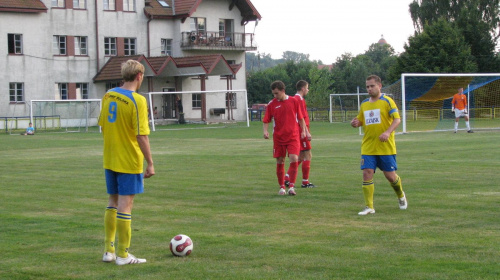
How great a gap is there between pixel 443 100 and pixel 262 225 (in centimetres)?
3130

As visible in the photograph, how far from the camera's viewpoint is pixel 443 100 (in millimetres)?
38125

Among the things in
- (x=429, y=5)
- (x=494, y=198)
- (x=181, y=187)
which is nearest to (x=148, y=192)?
(x=181, y=187)

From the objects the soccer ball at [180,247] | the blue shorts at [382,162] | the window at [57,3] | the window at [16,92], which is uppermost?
the window at [57,3]

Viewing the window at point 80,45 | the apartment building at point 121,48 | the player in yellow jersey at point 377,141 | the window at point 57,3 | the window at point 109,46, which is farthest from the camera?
the window at point 109,46

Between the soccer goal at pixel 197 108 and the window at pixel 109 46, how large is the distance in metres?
4.22

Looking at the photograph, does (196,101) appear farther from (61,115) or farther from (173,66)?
(61,115)

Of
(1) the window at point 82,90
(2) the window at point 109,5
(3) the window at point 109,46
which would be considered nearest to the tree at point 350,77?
(3) the window at point 109,46

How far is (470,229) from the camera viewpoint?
8062mm

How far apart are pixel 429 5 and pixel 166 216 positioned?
5736 centimetres

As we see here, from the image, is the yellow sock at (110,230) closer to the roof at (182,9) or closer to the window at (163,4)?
the roof at (182,9)

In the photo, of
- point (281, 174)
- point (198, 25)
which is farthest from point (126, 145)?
point (198, 25)

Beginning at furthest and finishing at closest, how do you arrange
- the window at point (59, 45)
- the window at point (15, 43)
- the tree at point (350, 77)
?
the tree at point (350, 77) → the window at point (59, 45) → the window at point (15, 43)

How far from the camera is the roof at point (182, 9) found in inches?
2149

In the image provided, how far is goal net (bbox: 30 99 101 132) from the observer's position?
44.9 meters
